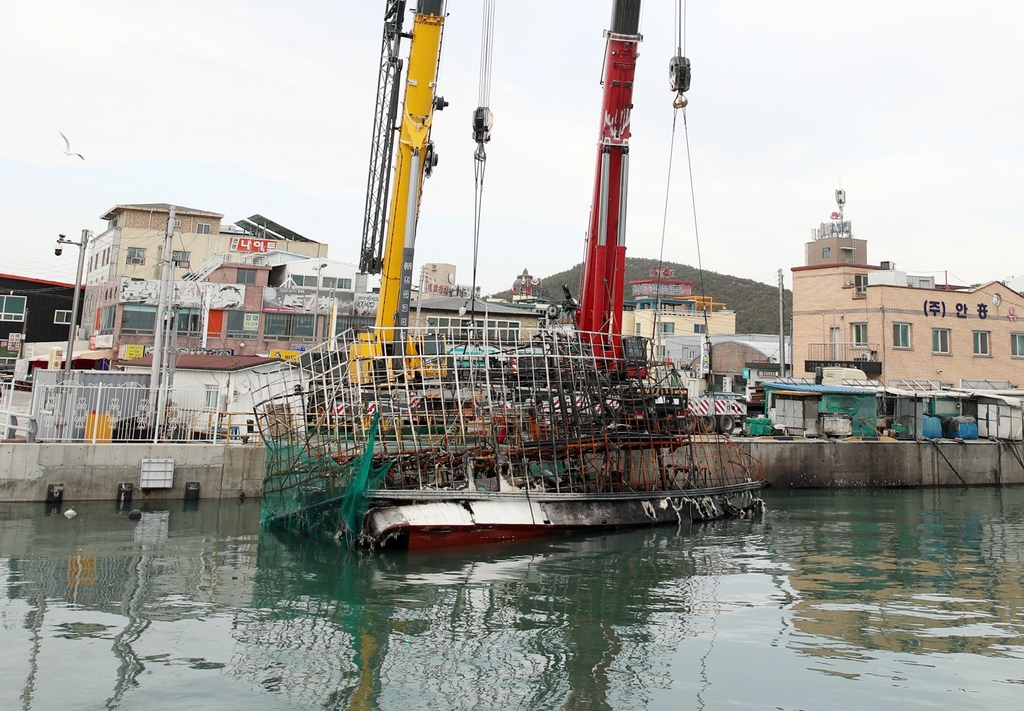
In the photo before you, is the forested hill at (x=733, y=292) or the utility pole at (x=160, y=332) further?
the forested hill at (x=733, y=292)

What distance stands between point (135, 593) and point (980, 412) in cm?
3808

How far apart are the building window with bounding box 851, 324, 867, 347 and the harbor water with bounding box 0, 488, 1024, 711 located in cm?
2808

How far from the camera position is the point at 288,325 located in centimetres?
5784

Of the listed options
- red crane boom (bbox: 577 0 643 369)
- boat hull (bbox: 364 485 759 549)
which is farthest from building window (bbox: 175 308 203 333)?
boat hull (bbox: 364 485 759 549)

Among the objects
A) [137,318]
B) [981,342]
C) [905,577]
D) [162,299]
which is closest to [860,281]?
[981,342]

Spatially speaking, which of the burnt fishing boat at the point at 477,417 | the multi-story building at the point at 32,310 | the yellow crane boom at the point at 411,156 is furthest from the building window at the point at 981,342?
the multi-story building at the point at 32,310

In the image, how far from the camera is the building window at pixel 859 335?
4928cm

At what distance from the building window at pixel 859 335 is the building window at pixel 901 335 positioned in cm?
159

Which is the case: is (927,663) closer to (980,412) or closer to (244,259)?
(980,412)

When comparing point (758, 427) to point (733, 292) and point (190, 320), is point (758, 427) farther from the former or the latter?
point (733, 292)

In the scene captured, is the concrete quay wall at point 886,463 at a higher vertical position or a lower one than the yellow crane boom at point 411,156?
lower

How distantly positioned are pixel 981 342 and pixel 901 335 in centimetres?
564

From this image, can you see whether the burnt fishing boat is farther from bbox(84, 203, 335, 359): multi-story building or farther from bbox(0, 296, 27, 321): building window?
bbox(0, 296, 27, 321): building window

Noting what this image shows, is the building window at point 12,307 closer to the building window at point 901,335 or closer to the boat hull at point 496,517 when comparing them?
the boat hull at point 496,517
